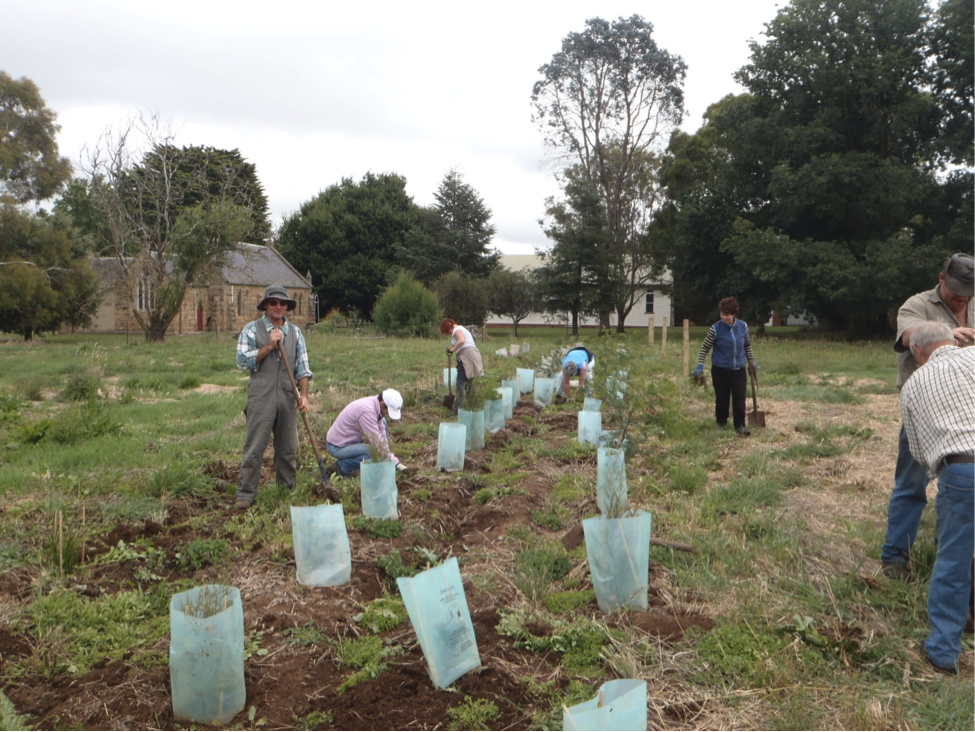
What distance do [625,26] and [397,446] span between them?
31.1 m

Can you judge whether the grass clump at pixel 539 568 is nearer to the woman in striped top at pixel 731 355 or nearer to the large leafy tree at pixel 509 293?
the woman in striped top at pixel 731 355

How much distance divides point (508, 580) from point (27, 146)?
33141mm

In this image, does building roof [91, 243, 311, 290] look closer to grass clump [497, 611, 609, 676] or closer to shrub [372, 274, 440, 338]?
shrub [372, 274, 440, 338]

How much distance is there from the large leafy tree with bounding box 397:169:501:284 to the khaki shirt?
39379 millimetres

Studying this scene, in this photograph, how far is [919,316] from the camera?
473cm

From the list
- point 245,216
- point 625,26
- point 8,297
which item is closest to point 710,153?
point 625,26

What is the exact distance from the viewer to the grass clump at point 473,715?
10.4 feet

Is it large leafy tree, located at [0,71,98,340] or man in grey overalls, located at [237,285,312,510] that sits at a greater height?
large leafy tree, located at [0,71,98,340]

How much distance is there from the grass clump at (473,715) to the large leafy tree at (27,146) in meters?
32.3

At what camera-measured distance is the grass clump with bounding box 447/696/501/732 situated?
3.17m

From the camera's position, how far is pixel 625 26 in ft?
114

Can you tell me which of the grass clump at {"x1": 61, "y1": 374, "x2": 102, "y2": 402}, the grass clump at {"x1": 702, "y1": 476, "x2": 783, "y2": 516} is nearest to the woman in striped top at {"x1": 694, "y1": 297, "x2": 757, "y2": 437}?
the grass clump at {"x1": 702, "y1": 476, "x2": 783, "y2": 516}

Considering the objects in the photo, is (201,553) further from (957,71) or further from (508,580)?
(957,71)

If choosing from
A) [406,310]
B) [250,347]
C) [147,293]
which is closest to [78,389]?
[250,347]
